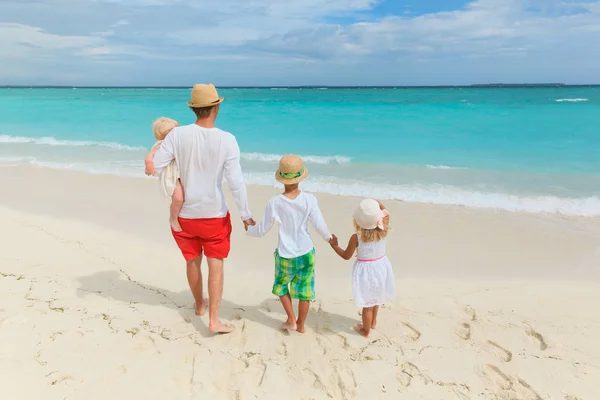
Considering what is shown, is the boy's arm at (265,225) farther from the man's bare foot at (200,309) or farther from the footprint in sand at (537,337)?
the footprint in sand at (537,337)

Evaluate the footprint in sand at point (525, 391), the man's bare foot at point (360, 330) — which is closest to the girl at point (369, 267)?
the man's bare foot at point (360, 330)

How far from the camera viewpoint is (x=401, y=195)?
766cm

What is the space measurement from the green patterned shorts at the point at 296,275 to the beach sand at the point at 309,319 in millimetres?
368

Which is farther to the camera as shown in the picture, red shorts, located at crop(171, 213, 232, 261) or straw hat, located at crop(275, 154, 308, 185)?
red shorts, located at crop(171, 213, 232, 261)

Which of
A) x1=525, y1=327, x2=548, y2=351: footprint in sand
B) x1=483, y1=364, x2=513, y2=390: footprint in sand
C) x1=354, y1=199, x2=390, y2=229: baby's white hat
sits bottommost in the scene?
x1=483, y1=364, x2=513, y2=390: footprint in sand

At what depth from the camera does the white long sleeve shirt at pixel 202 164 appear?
2.90 meters

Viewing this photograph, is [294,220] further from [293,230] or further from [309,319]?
[309,319]

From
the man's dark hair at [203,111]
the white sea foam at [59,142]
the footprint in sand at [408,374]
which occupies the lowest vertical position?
the footprint in sand at [408,374]

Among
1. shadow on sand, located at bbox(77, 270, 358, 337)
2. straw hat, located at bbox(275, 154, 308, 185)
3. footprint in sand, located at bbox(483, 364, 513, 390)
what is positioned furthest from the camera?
shadow on sand, located at bbox(77, 270, 358, 337)

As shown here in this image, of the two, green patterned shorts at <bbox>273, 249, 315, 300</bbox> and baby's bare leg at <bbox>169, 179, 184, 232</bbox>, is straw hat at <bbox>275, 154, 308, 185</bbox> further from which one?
baby's bare leg at <bbox>169, 179, 184, 232</bbox>

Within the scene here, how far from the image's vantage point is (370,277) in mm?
3213

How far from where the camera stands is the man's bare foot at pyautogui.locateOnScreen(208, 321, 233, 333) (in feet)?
10.7

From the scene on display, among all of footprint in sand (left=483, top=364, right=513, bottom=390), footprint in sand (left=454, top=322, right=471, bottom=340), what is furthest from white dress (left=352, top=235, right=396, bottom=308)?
footprint in sand (left=483, top=364, right=513, bottom=390)

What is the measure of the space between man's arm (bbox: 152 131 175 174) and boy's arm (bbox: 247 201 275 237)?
78cm
